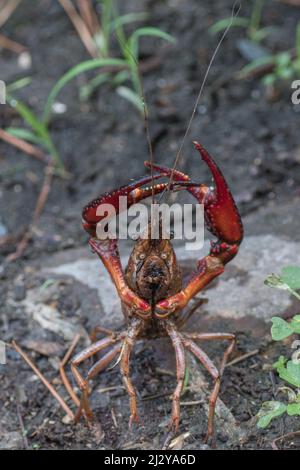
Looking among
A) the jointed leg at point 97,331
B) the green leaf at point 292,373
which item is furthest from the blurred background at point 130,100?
the green leaf at point 292,373

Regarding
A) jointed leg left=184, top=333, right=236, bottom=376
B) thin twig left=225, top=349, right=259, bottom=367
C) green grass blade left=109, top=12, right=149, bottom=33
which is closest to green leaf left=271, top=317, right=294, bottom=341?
jointed leg left=184, top=333, right=236, bottom=376

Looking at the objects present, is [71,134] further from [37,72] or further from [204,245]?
[204,245]

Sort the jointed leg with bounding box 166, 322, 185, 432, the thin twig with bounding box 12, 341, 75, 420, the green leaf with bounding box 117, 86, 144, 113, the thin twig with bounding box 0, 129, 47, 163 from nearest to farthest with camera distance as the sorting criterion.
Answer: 1. the jointed leg with bounding box 166, 322, 185, 432
2. the thin twig with bounding box 12, 341, 75, 420
3. the green leaf with bounding box 117, 86, 144, 113
4. the thin twig with bounding box 0, 129, 47, 163

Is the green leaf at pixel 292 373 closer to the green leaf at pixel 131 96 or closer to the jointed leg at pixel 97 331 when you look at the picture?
the jointed leg at pixel 97 331

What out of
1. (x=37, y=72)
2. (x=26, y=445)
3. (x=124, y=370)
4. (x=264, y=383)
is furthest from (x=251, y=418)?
(x=37, y=72)

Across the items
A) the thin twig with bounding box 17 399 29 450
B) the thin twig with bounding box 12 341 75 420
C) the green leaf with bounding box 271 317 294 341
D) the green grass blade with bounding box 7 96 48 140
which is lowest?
the thin twig with bounding box 17 399 29 450

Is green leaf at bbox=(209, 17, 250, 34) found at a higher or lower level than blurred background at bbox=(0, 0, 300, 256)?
higher

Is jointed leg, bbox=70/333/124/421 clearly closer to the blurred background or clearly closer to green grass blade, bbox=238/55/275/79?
the blurred background

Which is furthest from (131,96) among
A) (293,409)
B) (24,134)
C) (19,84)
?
(293,409)
